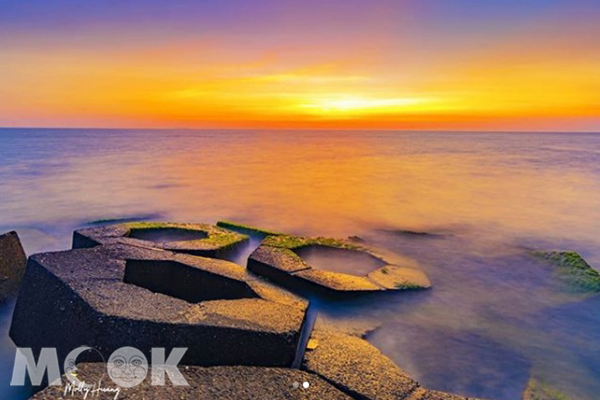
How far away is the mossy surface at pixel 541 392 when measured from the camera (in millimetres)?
3117

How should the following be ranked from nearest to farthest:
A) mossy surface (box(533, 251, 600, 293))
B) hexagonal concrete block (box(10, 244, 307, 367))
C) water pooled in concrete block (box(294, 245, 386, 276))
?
hexagonal concrete block (box(10, 244, 307, 367)), mossy surface (box(533, 251, 600, 293)), water pooled in concrete block (box(294, 245, 386, 276))

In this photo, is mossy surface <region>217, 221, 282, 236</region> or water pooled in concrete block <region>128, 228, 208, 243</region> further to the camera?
mossy surface <region>217, 221, 282, 236</region>

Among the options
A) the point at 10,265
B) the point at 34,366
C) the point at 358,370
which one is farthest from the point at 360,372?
the point at 10,265

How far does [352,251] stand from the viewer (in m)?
6.46

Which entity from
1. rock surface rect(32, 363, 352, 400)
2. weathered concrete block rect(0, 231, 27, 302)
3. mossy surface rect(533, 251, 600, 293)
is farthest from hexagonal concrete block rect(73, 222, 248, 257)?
mossy surface rect(533, 251, 600, 293)

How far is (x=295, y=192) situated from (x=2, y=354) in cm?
987

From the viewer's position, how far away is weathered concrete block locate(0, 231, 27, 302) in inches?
165

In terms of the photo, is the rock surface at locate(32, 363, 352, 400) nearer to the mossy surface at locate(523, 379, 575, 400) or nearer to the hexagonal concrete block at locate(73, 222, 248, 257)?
the mossy surface at locate(523, 379, 575, 400)

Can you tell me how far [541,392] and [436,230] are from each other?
17.3 feet

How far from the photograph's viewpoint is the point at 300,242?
630cm

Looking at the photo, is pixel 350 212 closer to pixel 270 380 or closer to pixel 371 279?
pixel 371 279

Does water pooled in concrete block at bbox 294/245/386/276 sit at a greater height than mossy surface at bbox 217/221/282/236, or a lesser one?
lesser

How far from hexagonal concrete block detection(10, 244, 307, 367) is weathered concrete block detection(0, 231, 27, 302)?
0.83m

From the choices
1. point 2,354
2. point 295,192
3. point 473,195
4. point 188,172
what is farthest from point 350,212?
point 188,172
